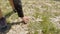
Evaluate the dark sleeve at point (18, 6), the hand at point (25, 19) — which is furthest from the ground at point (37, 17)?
the dark sleeve at point (18, 6)

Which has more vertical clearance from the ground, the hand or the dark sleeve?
the dark sleeve

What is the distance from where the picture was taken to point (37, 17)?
4098mm

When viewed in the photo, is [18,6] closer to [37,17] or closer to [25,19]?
[25,19]

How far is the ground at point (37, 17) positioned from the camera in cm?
369

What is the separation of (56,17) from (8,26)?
3.14ft

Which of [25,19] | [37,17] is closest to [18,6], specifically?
[25,19]

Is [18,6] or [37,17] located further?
[37,17]

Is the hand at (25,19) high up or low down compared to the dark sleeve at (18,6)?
down

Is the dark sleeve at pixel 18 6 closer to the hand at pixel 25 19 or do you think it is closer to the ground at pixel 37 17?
the hand at pixel 25 19

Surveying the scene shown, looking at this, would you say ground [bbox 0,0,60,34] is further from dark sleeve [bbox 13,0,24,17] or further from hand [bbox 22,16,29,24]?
dark sleeve [bbox 13,0,24,17]

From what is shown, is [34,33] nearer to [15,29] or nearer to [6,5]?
[15,29]

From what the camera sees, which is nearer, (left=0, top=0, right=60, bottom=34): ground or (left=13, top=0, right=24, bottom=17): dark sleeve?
(left=0, top=0, right=60, bottom=34): ground

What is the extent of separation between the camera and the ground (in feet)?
12.1

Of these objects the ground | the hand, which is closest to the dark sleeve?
the hand
